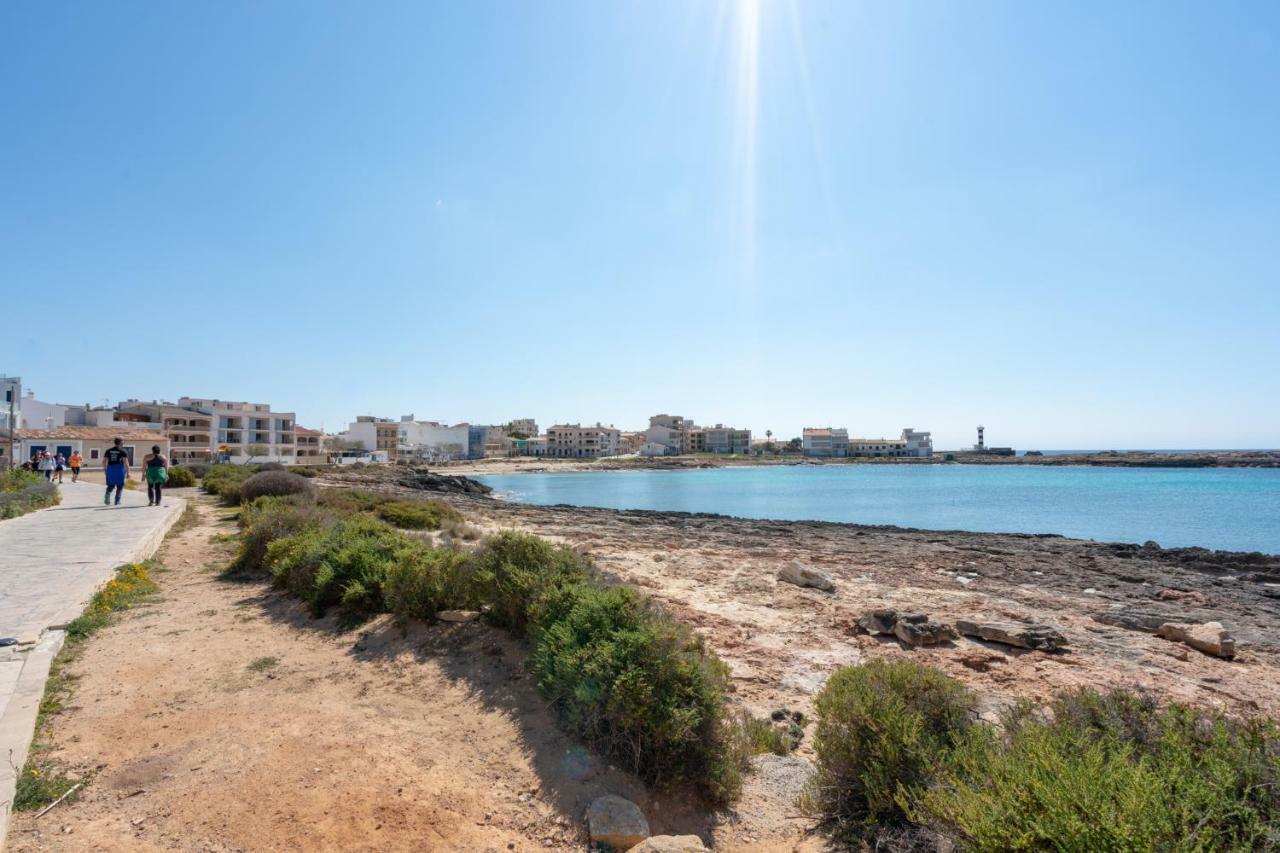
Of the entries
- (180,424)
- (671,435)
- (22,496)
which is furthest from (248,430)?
(671,435)

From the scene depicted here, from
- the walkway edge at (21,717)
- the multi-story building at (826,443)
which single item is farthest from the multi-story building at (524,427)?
the walkway edge at (21,717)

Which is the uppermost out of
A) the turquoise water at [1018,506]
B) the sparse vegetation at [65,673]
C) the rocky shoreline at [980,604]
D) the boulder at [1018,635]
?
the sparse vegetation at [65,673]

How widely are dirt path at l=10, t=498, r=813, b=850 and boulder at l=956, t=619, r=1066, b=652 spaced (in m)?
5.97

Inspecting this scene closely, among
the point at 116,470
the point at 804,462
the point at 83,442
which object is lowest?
the point at 804,462

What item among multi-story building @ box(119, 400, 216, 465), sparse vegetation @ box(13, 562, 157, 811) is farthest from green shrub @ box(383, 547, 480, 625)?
multi-story building @ box(119, 400, 216, 465)

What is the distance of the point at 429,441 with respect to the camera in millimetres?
128500

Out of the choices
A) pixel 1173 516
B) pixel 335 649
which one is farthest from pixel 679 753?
pixel 1173 516

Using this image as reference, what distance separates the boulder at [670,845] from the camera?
11.0ft

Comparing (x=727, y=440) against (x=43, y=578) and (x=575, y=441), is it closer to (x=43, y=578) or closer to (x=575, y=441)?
(x=575, y=441)

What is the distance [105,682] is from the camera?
5660 millimetres

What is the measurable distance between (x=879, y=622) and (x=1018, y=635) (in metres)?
1.87

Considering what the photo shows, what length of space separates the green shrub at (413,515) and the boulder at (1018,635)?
14938 mm

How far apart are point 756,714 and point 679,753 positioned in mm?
1845

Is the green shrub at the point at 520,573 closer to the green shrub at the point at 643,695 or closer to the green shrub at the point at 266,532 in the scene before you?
the green shrub at the point at 643,695
